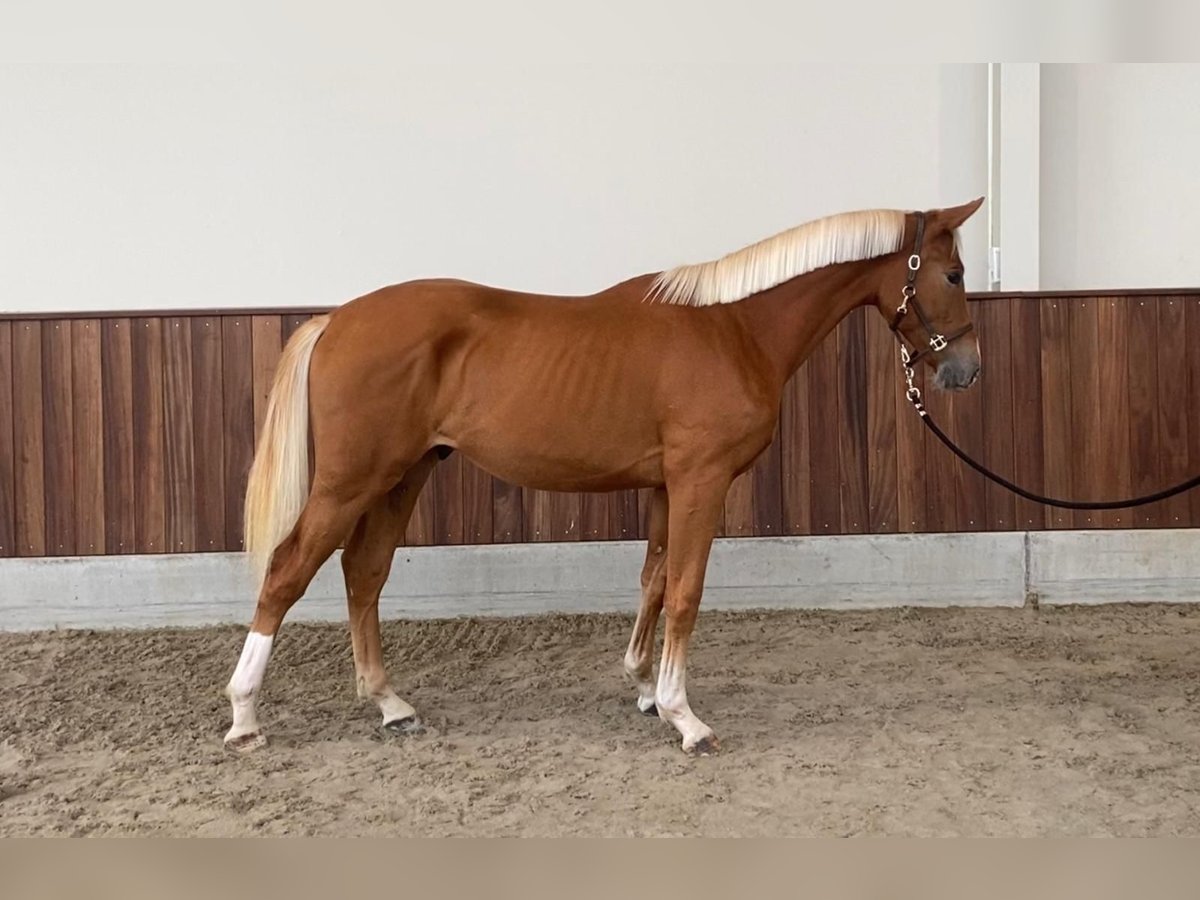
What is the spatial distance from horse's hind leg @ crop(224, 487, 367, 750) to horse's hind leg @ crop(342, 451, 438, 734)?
181 millimetres

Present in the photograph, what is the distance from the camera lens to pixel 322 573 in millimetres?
4008

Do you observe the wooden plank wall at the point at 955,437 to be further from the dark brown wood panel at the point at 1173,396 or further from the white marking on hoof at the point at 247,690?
the white marking on hoof at the point at 247,690

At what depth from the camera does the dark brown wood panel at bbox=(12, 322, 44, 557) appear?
3947 millimetres

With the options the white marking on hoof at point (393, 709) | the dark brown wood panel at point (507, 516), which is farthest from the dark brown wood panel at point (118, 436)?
the white marking on hoof at point (393, 709)

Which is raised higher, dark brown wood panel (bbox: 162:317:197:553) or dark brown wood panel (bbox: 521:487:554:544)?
dark brown wood panel (bbox: 162:317:197:553)

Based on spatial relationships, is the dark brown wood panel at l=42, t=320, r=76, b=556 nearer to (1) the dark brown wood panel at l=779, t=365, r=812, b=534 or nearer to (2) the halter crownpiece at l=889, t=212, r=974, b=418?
(1) the dark brown wood panel at l=779, t=365, r=812, b=534

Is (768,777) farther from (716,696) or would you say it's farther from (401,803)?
(401,803)

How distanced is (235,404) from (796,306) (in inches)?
98.2

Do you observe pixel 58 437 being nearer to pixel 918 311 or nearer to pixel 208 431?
pixel 208 431

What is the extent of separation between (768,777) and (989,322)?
8.51ft

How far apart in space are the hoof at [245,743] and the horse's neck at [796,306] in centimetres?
173

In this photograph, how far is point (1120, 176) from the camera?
4238 mm

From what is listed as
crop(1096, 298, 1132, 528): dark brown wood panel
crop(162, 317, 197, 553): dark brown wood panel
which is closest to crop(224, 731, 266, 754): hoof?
crop(162, 317, 197, 553): dark brown wood panel

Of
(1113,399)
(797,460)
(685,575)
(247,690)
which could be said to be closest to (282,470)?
(247,690)
